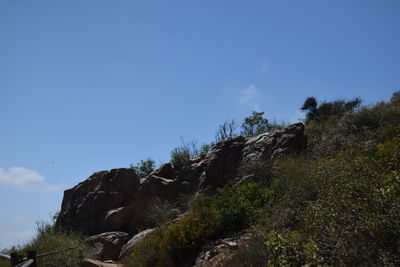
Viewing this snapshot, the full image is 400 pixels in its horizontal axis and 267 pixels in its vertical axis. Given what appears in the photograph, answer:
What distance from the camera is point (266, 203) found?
1061 cm

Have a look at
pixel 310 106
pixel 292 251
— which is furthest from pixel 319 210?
pixel 310 106

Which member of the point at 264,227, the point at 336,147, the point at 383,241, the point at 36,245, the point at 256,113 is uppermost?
the point at 256,113

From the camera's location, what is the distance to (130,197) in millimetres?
17750

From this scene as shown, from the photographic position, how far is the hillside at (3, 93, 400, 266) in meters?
5.16

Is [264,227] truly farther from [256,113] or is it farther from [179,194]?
[256,113]

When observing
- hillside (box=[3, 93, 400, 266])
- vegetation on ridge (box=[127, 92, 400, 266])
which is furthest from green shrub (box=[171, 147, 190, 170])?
vegetation on ridge (box=[127, 92, 400, 266])

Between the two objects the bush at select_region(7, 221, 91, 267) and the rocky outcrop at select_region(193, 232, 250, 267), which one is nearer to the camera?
the rocky outcrop at select_region(193, 232, 250, 267)

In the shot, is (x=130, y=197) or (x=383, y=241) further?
(x=130, y=197)

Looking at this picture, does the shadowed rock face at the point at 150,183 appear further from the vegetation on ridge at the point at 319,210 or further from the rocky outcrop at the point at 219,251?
the rocky outcrop at the point at 219,251

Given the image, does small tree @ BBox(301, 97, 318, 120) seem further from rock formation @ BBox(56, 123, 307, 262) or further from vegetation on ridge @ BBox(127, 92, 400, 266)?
rock formation @ BBox(56, 123, 307, 262)

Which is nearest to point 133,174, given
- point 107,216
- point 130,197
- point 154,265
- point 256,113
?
point 130,197

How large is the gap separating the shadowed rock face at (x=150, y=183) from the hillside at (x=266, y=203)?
1.9 inches

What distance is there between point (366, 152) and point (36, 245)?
1039 centimetres

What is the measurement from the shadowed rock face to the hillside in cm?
5
